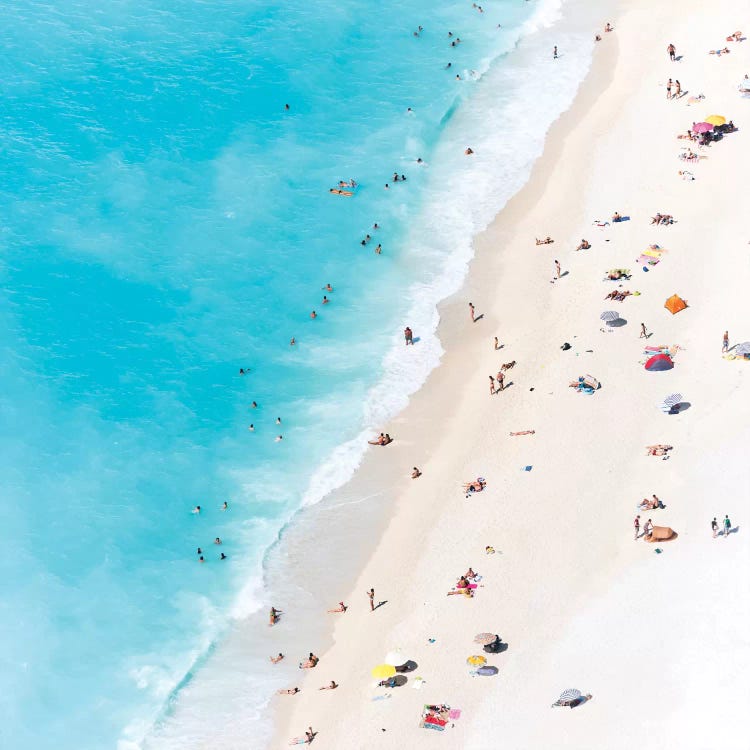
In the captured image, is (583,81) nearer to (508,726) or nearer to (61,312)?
(61,312)

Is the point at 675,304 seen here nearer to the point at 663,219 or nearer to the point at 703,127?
the point at 663,219

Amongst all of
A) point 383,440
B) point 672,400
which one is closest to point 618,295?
point 672,400

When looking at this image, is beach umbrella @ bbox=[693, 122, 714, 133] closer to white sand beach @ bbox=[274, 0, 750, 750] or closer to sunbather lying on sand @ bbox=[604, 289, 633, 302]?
white sand beach @ bbox=[274, 0, 750, 750]

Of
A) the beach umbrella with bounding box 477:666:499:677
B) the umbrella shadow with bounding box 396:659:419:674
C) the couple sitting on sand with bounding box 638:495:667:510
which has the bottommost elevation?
the beach umbrella with bounding box 477:666:499:677

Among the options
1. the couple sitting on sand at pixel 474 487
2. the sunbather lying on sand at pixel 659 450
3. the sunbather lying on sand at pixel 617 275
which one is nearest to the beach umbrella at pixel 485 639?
the couple sitting on sand at pixel 474 487

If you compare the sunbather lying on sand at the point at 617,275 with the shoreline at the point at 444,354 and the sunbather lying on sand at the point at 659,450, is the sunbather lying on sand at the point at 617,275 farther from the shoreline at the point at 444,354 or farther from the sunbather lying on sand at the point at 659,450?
the sunbather lying on sand at the point at 659,450

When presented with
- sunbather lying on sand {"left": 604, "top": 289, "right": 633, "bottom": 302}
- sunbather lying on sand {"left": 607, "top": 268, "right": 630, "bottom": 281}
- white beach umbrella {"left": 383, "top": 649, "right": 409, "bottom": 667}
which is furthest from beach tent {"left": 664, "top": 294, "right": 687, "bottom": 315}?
white beach umbrella {"left": 383, "top": 649, "right": 409, "bottom": 667}
